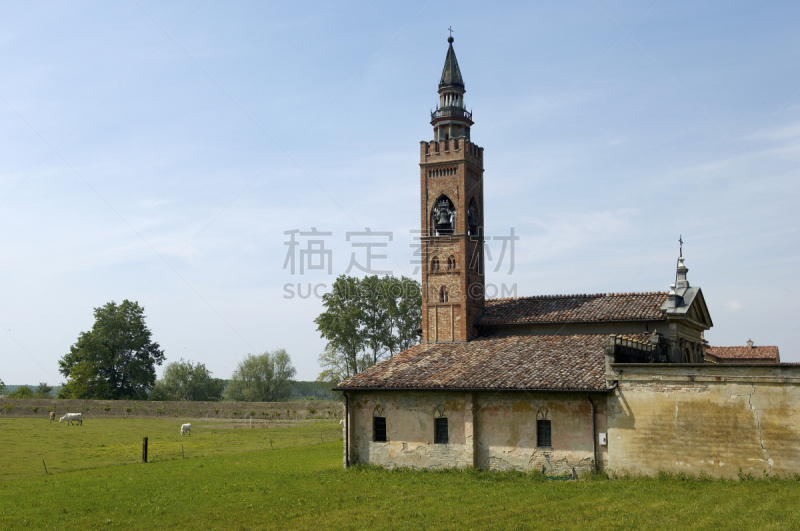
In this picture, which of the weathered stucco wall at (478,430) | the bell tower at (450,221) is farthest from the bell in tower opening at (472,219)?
the weathered stucco wall at (478,430)

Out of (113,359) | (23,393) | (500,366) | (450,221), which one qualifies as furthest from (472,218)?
(23,393)

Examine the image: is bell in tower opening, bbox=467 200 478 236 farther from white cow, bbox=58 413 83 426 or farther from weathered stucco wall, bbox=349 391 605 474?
white cow, bbox=58 413 83 426

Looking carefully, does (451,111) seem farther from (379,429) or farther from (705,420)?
(705,420)

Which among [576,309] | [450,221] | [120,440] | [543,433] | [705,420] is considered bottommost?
[120,440]

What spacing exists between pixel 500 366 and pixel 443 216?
9.42 m

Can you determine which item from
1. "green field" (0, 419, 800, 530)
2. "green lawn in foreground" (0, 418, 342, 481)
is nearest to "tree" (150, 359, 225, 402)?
"green lawn in foreground" (0, 418, 342, 481)

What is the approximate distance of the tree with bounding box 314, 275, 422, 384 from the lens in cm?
6062

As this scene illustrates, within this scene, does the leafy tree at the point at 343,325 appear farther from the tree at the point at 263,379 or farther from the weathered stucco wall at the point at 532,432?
the weathered stucco wall at the point at 532,432

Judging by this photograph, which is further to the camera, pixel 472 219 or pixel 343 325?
pixel 343 325

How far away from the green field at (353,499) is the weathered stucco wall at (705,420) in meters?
0.68

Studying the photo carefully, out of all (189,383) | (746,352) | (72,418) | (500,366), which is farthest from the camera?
(189,383)

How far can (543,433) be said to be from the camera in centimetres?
2200

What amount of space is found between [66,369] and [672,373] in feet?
232

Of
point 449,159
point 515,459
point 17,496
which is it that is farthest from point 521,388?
point 17,496
